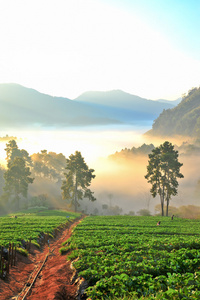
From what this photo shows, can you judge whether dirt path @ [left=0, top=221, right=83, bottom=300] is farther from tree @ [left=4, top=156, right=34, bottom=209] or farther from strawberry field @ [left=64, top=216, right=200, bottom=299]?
tree @ [left=4, top=156, right=34, bottom=209]

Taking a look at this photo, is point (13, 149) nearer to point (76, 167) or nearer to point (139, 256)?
point (76, 167)


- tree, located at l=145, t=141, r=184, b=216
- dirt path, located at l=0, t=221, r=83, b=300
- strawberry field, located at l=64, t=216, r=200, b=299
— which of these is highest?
tree, located at l=145, t=141, r=184, b=216

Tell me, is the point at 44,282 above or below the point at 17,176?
below

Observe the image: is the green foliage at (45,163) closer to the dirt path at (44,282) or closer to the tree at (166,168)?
the tree at (166,168)

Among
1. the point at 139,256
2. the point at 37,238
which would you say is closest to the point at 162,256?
the point at 139,256

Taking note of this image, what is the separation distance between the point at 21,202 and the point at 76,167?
39012 millimetres

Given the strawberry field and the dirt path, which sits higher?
the strawberry field

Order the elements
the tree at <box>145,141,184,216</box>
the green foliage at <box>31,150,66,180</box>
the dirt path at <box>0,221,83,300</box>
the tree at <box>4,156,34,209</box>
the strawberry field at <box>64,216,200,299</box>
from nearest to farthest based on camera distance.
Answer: the strawberry field at <box>64,216,200,299</box> < the dirt path at <box>0,221,83,300</box> < the tree at <box>145,141,184,216</box> < the tree at <box>4,156,34,209</box> < the green foliage at <box>31,150,66,180</box>

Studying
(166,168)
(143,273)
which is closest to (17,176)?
(166,168)

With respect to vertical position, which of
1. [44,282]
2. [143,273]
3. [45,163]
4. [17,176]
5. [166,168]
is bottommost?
[44,282]

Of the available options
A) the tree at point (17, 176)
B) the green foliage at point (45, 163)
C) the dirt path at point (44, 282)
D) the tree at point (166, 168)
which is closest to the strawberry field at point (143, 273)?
the dirt path at point (44, 282)

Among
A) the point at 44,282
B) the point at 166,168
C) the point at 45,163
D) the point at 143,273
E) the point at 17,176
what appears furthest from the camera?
the point at 45,163

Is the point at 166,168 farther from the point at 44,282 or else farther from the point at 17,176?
the point at 44,282

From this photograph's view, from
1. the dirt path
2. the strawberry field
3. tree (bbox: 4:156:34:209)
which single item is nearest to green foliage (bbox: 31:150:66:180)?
tree (bbox: 4:156:34:209)
